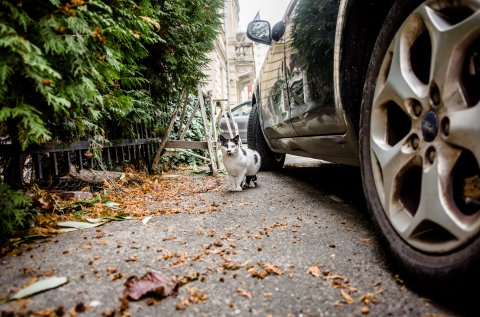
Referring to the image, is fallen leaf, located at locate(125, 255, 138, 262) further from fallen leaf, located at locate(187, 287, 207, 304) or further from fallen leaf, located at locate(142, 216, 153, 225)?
fallen leaf, located at locate(142, 216, 153, 225)

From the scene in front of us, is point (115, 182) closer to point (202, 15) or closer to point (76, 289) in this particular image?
point (76, 289)

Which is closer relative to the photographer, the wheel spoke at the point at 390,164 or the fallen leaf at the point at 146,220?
the wheel spoke at the point at 390,164

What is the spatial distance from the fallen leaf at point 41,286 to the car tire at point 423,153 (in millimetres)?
1306

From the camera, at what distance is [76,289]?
113 centimetres

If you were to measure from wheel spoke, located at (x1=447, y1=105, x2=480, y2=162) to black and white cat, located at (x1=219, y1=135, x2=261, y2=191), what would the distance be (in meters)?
2.72

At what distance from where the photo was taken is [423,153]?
3.49 ft

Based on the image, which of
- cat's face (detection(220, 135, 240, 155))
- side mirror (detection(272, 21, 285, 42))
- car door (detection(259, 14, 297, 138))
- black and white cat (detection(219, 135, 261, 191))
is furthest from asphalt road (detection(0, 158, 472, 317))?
side mirror (detection(272, 21, 285, 42))

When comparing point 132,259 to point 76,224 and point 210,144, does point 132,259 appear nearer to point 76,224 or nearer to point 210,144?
point 76,224

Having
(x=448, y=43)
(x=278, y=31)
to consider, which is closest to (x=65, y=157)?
(x=278, y=31)

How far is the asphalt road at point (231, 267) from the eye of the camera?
101 cm

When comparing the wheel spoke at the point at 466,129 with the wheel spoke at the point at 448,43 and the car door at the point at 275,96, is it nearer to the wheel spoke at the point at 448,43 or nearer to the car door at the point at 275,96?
the wheel spoke at the point at 448,43

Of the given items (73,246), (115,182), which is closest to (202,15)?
(115,182)

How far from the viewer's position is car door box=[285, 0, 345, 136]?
5.64ft

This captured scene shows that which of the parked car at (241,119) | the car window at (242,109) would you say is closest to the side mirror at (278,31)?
the parked car at (241,119)
